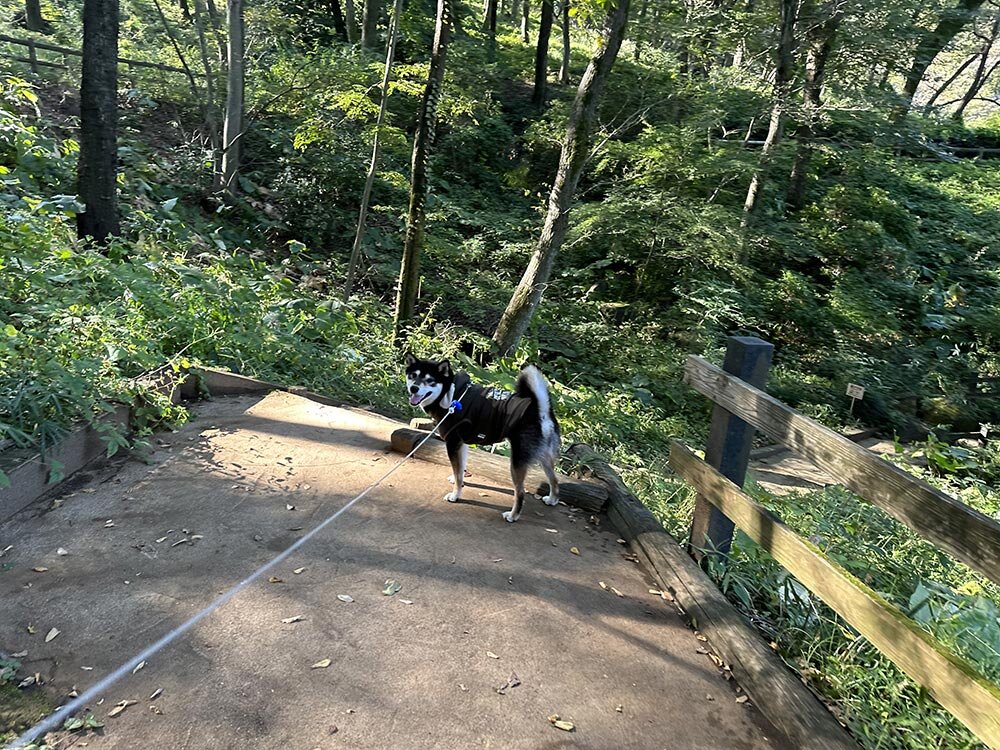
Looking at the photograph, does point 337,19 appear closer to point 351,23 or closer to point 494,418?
point 351,23

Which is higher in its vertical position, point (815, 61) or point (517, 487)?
point (815, 61)

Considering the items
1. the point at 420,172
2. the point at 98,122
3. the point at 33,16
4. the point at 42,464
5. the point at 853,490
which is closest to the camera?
the point at 853,490

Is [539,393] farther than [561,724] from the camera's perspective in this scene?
Yes

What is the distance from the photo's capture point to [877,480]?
2.54 m

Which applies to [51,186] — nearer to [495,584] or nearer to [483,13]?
[495,584]

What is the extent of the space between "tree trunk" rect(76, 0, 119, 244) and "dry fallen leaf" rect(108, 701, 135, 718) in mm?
7009

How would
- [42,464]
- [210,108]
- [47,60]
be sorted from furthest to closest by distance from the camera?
1. [47,60]
2. [210,108]
3. [42,464]

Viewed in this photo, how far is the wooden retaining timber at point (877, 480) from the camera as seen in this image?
81.2 inches

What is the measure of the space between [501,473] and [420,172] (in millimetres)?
5492

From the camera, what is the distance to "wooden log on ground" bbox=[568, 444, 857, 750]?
2533 millimetres

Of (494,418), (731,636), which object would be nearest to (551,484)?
(494,418)

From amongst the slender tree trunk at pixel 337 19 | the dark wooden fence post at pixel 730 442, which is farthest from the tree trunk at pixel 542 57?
the dark wooden fence post at pixel 730 442

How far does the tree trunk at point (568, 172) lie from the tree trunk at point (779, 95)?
17.4 feet

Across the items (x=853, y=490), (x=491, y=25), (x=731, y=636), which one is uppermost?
(x=491, y=25)
